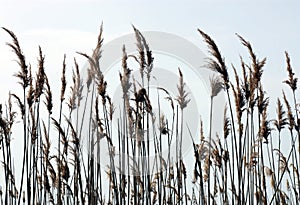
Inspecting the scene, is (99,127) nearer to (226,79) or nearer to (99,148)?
(99,148)

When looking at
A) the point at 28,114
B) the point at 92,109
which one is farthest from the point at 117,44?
the point at 28,114

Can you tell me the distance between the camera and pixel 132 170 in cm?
399

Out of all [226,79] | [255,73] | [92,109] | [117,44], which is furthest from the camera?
[117,44]

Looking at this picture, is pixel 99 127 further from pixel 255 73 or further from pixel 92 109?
pixel 255 73

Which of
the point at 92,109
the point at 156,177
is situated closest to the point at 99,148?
the point at 92,109

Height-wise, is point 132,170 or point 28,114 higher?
point 28,114

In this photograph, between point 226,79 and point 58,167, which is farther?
point 58,167

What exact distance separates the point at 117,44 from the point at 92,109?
1.07m

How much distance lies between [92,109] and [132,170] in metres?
0.64

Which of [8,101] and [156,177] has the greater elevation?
[8,101]

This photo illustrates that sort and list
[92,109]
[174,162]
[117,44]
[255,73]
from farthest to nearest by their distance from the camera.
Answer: [117,44] → [174,162] → [92,109] → [255,73]

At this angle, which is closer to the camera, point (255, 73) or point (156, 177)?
point (255, 73)

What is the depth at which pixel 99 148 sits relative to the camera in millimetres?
3865

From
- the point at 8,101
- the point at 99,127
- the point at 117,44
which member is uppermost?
the point at 117,44
